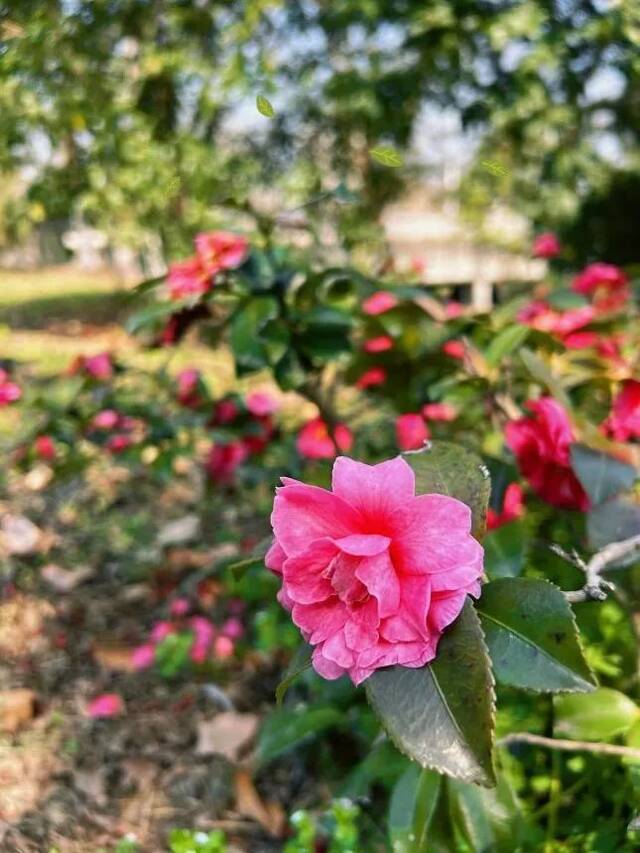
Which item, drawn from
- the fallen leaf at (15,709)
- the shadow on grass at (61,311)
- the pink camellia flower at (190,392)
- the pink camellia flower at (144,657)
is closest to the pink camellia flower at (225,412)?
the pink camellia flower at (190,392)

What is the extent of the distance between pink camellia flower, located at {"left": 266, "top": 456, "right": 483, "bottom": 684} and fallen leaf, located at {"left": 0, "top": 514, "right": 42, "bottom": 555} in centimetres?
173

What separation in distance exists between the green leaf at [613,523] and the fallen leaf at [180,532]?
5.04 ft

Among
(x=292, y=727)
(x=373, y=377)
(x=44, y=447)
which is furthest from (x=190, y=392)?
(x=292, y=727)

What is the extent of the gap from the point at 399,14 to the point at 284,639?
205 centimetres

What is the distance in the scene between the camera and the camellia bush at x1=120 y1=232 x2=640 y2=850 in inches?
22.0

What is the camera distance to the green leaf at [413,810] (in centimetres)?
79

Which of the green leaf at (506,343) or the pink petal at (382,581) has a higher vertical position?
the pink petal at (382,581)

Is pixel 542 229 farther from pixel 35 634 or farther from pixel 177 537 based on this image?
pixel 35 634

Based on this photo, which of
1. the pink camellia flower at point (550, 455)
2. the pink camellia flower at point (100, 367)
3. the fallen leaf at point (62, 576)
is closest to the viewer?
the pink camellia flower at point (550, 455)

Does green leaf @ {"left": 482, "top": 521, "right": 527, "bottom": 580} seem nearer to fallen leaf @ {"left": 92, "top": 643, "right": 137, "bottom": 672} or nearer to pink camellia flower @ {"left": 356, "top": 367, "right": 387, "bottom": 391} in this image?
pink camellia flower @ {"left": 356, "top": 367, "right": 387, "bottom": 391}

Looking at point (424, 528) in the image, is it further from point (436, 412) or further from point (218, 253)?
point (436, 412)

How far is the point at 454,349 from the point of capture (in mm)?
1367

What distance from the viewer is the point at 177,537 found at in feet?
7.43

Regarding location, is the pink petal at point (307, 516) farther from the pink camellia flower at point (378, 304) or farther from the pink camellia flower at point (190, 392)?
the pink camellia flower at point (190, 392)
